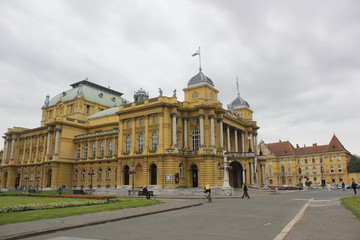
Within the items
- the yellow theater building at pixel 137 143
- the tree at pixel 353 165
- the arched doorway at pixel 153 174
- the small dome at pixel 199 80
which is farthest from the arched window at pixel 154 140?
the tree at pixel 353 165

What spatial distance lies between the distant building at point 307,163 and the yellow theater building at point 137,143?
43883 millimetres

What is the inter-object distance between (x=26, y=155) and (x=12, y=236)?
232ft

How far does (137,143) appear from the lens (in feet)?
175

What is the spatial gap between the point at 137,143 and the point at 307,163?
76200mm

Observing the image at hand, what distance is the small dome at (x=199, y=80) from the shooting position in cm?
5519

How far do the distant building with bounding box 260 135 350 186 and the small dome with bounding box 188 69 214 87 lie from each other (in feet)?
202

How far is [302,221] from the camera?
45.2 feet

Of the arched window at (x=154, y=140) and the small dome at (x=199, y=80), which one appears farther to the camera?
the small dome at (x=199, y=80)

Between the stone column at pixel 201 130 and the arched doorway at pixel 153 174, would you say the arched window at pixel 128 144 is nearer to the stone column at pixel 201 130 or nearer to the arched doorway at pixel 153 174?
the arched doorway at pixel 153 174

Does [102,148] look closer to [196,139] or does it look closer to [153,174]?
[153,174]

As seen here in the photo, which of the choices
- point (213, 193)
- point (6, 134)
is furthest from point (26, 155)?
point (213, 193)

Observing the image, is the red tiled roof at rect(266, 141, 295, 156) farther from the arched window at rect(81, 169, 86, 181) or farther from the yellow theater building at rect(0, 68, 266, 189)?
the arched window at rect(81, 169, 86, 181)

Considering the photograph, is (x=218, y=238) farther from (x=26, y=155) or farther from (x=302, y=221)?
(x=26, y=155)

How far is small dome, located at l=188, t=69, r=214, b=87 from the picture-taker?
55188 mm
